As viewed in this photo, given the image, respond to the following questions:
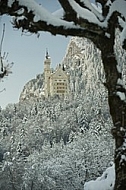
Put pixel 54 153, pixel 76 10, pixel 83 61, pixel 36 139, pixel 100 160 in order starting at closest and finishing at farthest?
pixel 76 10 < pixel 100 160 < pixel 54 153 < pixel 36 139 < pixel 83 61

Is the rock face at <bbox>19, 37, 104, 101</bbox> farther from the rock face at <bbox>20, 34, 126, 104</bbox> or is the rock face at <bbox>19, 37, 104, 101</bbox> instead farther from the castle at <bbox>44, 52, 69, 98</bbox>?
the castle at <bbox>44, 52, 69, 98</bbox>

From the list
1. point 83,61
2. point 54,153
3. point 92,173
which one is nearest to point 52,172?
point 92,173

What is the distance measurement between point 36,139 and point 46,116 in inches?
437

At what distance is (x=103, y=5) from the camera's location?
107 inches

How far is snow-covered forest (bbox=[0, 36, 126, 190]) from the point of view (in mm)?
27016

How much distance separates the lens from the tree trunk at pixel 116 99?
8.47ft

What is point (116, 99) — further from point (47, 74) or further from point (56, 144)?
point (47, 74)

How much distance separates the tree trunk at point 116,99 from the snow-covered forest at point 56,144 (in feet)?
0.33

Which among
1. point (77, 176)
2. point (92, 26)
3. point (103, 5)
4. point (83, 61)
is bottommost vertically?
point (77, 176)

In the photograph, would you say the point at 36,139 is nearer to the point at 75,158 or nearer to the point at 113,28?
the point at 75,158

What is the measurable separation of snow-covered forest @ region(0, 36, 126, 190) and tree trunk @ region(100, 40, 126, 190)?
10 cm

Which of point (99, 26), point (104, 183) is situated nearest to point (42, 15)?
point (99, 26)

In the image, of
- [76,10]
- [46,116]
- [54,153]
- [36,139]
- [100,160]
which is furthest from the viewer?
[46,116]

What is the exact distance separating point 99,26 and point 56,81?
9033 centimetres
